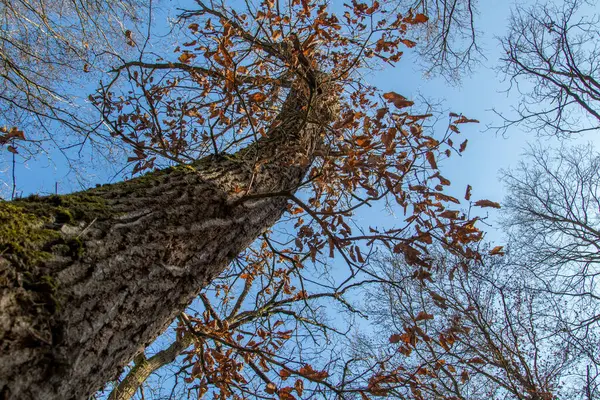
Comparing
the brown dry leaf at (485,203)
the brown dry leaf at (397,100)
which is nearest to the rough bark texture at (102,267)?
the brown dry leaf at (397,100)

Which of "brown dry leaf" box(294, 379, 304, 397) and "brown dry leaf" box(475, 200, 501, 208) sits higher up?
"brown dry leaf" box(475, 200, 501, 208)

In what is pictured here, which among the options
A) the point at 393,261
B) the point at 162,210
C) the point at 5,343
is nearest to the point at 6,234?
the point at 5,343

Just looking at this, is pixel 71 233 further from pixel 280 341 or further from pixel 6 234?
pixel 280 341

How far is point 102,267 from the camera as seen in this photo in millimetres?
1232

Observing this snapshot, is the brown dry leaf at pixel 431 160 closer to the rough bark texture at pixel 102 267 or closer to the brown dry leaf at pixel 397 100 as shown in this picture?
the brown dry leaf at pixel 397 100

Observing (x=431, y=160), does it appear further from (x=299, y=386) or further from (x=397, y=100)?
(x=299, y=386)

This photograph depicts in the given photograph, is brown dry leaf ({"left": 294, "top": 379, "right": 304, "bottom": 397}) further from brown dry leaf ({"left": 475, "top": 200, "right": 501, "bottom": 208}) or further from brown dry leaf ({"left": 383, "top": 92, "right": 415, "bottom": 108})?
brown dry leaf ({"left": 383, "top": 92, "right": 415, "bottom": 108})

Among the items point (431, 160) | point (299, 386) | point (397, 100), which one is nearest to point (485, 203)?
→ point (431, 160)

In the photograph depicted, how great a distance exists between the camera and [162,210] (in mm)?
1666

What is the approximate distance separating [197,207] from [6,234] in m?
0.85

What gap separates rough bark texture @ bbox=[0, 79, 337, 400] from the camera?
955 mm

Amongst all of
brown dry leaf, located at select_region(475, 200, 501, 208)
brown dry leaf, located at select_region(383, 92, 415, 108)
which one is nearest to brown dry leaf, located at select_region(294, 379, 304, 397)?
brown dry leaf, located at select_region(475, 200, 501, 208)

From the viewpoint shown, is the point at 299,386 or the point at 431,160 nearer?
the point at 431,160

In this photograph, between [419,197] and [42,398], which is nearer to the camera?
[42,398]
